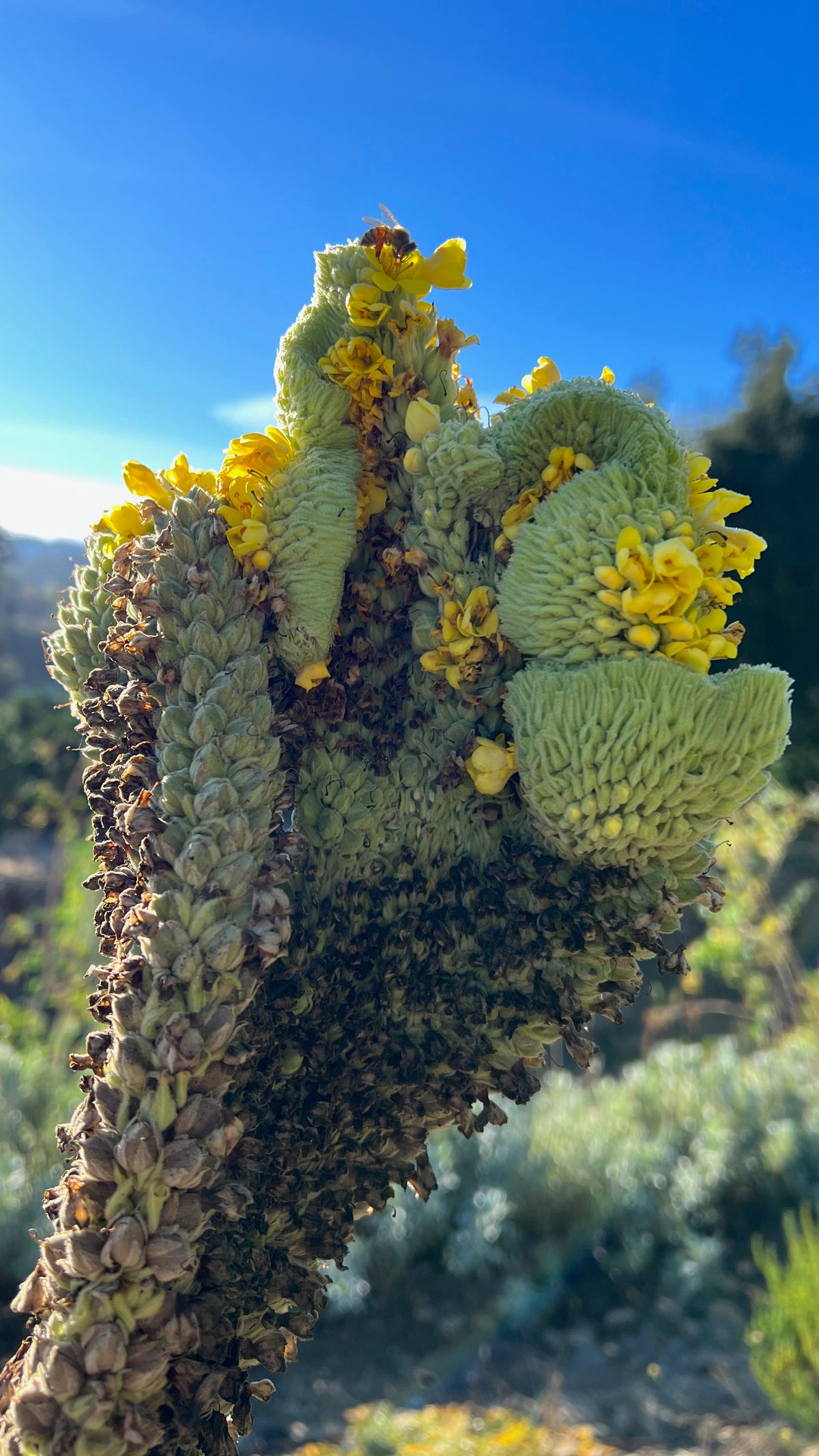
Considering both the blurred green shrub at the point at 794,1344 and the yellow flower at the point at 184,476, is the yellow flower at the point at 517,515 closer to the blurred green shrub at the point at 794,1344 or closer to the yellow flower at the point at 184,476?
the yellow flower at the point at 184,476

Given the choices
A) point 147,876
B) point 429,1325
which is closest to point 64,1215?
point 147,876

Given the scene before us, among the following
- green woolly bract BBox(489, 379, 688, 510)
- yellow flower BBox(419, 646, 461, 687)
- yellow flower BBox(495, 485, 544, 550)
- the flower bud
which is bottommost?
the flower bud

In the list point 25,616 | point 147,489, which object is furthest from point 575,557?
point 25,616

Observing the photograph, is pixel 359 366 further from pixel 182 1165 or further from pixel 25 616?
pixel 25 616

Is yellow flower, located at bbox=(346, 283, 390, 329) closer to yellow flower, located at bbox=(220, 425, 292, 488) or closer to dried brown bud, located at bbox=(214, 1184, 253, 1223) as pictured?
yellow flower, located at bbox=(220, 425, 292, 488)

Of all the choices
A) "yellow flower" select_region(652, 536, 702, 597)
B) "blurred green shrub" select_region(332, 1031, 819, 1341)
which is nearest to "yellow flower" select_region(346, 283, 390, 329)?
Answer: "yellow flower" select_region(652, 536, 702, 597)

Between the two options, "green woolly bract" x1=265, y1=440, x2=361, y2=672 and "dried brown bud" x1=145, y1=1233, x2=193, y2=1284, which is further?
"green woolly bract" x1=265, y1=440, x2=361, y2=672
